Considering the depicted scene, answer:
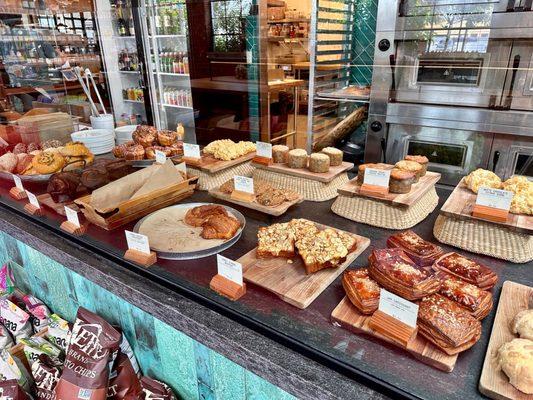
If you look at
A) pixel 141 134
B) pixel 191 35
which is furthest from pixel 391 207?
pixel 191 35

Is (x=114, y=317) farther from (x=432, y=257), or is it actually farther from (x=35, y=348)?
(x=432, y=257)

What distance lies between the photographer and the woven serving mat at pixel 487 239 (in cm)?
106

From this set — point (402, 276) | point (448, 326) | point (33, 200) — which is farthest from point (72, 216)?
point (448, 326)

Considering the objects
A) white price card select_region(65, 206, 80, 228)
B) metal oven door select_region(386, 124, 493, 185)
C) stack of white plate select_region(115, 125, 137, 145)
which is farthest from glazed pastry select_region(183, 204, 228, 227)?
metal oven door select_region(386, 124, 493, 185)

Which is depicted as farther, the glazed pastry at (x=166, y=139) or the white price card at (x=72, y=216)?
the glazed pastry at (x=166, y=139)

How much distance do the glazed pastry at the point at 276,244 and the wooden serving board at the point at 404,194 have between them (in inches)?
12.3

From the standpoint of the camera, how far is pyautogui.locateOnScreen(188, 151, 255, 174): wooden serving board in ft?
5.23

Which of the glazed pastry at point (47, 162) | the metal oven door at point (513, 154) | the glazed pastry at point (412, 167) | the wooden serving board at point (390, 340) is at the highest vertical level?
the glazed pastry at point (412, 167)

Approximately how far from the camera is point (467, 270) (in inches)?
36.0

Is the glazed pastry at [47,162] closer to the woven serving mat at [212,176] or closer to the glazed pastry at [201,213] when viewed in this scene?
the woven serving mat at [212,176]

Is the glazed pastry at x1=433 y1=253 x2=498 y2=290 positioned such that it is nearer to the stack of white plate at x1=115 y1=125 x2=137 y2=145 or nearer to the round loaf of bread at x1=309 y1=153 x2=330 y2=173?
the round loaf of bread at x1=309 y1=153 x2=330 y2=173

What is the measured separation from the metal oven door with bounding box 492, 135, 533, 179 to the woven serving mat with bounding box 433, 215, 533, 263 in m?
1.65

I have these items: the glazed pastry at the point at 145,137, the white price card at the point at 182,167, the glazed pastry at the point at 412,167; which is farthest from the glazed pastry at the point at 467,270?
the glazed pastry at the point at 145,137

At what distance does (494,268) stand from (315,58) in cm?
270
